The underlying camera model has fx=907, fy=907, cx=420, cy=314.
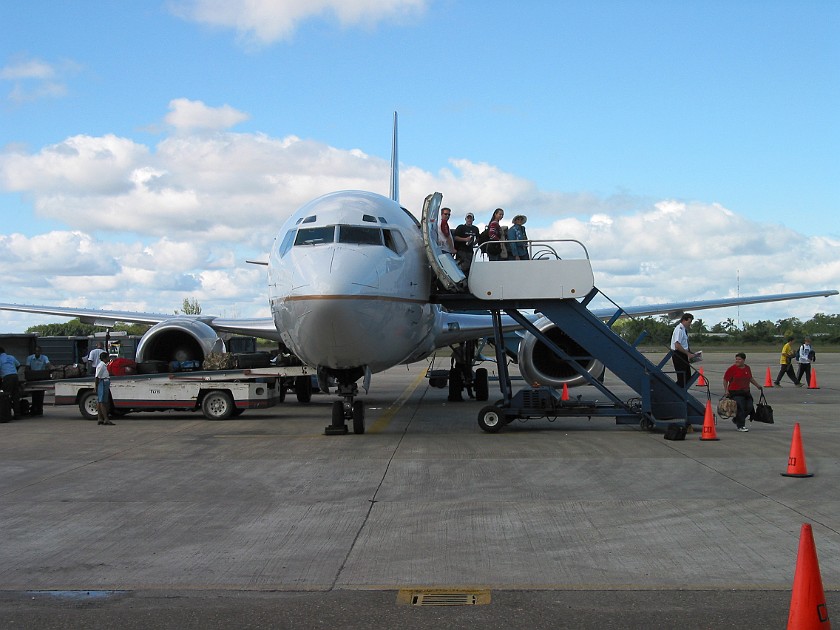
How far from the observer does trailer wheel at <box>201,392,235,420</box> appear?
1759cm

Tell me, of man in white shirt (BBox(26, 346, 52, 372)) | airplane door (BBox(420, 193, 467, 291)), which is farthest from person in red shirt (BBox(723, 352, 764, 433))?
man in white shirt (BBox(26, 346, 52, 372))

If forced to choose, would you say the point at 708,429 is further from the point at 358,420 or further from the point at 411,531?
the point at 411,531

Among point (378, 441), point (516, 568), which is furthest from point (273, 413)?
point (516, 568)

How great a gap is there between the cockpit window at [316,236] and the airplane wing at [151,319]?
6.47 metres

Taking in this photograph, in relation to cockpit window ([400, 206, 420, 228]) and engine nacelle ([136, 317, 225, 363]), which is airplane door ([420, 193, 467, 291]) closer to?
cockpit window ([400, 206, 420, 228])

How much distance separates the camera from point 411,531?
25.0 feet

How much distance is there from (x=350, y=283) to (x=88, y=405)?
327 inches

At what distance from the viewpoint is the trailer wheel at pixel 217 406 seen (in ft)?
57.7

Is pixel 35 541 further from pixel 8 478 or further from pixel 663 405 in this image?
pixel 663 405

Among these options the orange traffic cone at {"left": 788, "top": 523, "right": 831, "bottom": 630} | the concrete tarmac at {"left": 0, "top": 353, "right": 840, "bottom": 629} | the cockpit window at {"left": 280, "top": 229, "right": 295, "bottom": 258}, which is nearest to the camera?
the orange traffic cone at {"left": 788, "top": 523, "right": 831, "bottom": 630}

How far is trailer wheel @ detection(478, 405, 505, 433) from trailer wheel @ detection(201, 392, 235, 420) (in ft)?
17.7

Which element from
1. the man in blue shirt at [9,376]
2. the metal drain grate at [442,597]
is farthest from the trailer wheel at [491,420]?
the man in blue shirt at [9,376]

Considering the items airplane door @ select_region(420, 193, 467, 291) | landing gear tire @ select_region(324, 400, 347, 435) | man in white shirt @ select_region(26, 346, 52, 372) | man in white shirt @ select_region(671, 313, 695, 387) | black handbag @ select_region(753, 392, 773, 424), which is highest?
airplane door @ select_region(420, 193, 467, 291)

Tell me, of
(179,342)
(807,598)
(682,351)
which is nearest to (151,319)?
(179,342)
